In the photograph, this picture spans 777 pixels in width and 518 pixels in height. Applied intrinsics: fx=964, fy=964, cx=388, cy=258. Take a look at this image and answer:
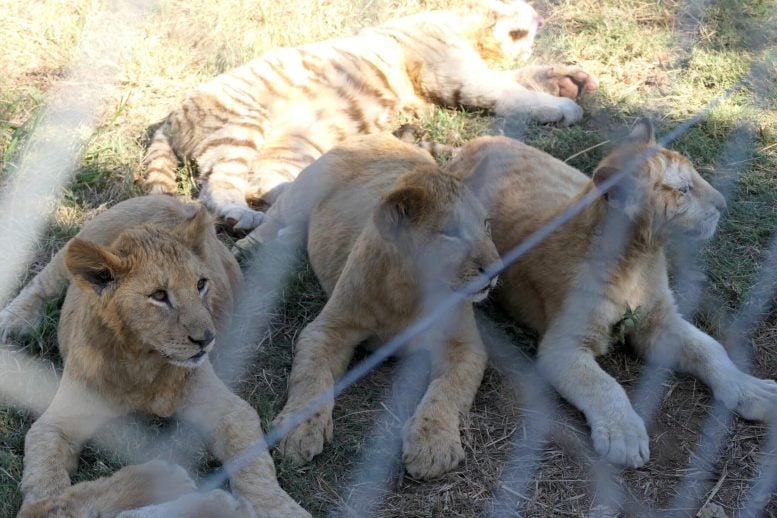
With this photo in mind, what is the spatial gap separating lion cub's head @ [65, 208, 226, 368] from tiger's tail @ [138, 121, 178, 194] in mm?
1978

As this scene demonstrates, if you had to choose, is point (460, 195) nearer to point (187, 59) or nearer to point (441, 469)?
point (441, 469)

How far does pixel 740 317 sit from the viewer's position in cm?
448

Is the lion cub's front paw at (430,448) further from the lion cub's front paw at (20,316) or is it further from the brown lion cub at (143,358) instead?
the lion cub's front paw at (20,316)

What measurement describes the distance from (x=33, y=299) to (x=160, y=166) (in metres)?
1.31

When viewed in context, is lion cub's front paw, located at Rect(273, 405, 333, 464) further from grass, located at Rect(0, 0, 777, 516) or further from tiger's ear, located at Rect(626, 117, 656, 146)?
tiger's ear, located at Rect(626, 117, 656, 146)

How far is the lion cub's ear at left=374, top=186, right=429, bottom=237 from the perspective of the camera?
373 cm

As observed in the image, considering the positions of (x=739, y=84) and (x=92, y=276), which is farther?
(x=739, y=84)

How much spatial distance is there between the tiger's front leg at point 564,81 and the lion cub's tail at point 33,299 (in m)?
3.38

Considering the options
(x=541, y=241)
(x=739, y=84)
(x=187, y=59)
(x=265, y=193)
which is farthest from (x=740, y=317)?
(x=187, y=59)

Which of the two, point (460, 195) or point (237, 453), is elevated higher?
point (460, 195)

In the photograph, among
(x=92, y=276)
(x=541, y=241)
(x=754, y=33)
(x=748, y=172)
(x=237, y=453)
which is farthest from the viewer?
(x=754, y=33)

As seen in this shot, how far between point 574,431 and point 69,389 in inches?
77.0

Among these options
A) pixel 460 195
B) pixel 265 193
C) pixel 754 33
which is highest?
pixel 460 195

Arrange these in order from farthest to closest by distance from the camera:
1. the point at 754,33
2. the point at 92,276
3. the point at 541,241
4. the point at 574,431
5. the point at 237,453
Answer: the point at 754,33 < the point at 541,241 < the point at 574,431 < the point at 237,453 < the point at 92,276
